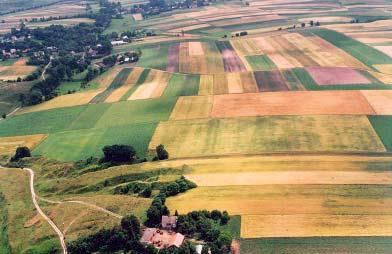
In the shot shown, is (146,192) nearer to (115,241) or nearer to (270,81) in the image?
(115,241)

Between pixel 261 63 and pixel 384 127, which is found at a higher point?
pixel 261 63

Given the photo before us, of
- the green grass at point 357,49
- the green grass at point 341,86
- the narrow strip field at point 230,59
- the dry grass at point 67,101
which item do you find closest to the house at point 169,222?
the green grass at point 341,86

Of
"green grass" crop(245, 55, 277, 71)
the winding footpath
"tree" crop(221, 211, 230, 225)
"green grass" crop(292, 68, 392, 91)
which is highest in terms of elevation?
"green grass" crop(245, 55, 277, 71)

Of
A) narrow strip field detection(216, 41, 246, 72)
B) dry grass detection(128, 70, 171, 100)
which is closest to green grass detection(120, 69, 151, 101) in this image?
dry grass detection(128, 70, 171, 100)

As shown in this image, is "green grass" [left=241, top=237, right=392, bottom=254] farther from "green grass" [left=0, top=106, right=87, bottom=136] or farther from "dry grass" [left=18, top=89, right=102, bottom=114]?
"dry grass" [left=18, top=89, right=102, bottom=114]

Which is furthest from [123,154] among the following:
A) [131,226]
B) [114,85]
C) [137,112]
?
[114,85]

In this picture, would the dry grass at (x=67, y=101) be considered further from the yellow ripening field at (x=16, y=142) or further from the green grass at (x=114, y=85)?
the yellow ripening field at (x=16, y=142)
